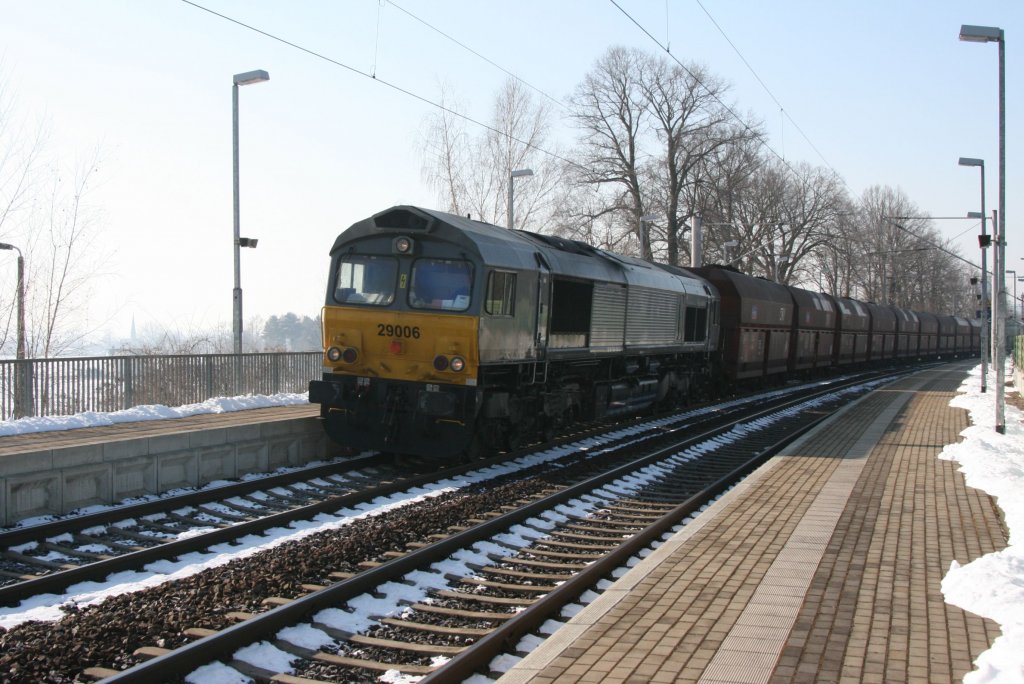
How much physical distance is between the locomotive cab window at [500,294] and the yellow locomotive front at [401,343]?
251 mm

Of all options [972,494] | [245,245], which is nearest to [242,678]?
[972,494]

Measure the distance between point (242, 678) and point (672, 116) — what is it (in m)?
45.8

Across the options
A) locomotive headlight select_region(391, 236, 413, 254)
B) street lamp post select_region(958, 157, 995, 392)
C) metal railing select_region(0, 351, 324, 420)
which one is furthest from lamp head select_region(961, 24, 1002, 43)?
metal railing select_region(0, 351, 324, 420)

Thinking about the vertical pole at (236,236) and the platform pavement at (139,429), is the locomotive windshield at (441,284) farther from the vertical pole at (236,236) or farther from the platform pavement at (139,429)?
the vertical pole at (236,236)

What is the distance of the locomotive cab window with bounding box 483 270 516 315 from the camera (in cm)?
1244

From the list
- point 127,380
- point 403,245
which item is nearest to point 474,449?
point 403,245

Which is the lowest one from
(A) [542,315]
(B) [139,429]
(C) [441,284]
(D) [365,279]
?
(B) [139,429]

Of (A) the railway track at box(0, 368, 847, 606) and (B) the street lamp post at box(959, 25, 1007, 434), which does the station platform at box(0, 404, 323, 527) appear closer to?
(A) the railway track at box(0, 368, 847, 606)

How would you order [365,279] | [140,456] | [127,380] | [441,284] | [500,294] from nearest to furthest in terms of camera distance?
1. [140,456]
2. [441,284]
3. [500,294]
4. [365,279]
5. [127,380]

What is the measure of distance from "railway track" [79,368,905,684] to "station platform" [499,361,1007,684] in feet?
1.80

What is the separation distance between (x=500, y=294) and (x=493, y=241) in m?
0.77

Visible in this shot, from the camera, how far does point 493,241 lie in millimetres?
12906

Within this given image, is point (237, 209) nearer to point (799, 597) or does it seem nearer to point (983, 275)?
point (799, 597)

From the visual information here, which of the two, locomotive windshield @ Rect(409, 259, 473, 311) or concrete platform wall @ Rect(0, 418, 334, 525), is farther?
locomotive windshield @ Rect(409, 259, 473, 311)
